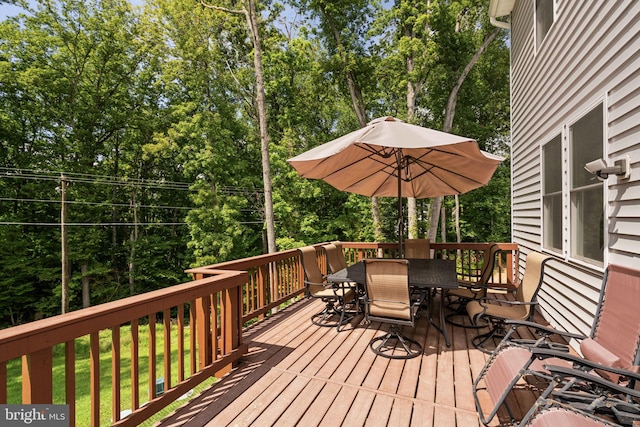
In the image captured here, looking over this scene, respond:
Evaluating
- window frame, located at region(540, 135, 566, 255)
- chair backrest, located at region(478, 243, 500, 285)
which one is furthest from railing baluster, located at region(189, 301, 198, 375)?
window frame, located at region(540, 135, 566, 255)

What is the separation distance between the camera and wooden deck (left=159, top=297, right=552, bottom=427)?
2176mm

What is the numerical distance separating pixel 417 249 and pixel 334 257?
199 cm

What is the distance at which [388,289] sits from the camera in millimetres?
3186

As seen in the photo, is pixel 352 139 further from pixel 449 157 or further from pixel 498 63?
pixel 498 63

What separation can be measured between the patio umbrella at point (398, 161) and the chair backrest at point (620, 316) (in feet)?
5.04

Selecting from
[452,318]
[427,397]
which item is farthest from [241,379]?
[452,318]

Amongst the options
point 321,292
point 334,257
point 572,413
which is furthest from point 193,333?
point 334,257

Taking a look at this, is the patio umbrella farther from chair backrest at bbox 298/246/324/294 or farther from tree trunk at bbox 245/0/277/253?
tree trunk at bbox 245/0/277/253

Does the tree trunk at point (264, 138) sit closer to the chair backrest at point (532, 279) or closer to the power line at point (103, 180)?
the power line at point (103, 180)

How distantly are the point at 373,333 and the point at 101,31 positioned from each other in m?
20.1

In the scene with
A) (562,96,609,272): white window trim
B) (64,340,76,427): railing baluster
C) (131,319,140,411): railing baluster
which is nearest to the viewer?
(64,340,76,427): railing baluster

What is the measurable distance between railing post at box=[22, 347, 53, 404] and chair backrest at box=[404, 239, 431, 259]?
5457 mm

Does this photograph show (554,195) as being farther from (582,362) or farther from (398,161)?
(582,362)

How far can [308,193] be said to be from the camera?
14516 mm
